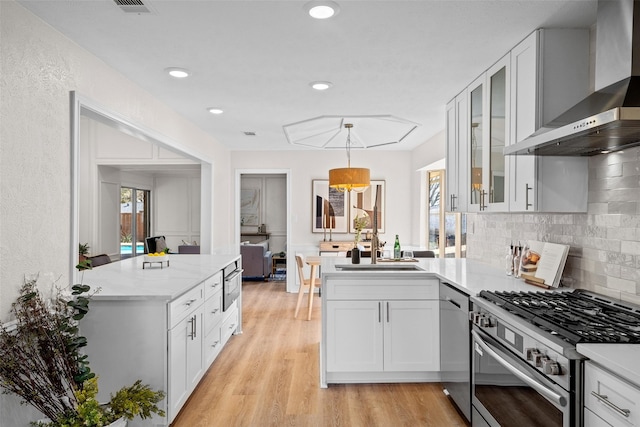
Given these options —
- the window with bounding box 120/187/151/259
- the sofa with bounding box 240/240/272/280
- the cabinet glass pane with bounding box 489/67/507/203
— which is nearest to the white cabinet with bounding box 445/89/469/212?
the cabinet glass pane with bounding box 489/67/507/203

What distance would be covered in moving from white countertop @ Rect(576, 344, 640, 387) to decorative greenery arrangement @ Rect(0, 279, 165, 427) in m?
1.98

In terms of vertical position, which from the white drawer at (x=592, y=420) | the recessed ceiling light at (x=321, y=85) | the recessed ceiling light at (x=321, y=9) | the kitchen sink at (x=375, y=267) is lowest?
the white drawer at (x=592, y=420)

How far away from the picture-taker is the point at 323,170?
711 cm

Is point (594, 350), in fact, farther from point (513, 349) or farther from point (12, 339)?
point (12, 339)

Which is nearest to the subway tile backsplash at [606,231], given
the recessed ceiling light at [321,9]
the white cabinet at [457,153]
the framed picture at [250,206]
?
the white cabinet at [457,153]

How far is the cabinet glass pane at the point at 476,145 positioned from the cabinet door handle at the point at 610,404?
1881 millimetres

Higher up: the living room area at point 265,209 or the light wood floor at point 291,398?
the living room area at point 265,209

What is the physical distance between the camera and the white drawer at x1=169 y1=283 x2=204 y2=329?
2538 millimetres

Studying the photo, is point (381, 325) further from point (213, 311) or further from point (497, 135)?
point (497, 135)

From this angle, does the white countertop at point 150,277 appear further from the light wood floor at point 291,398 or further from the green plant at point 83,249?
the green plant at point 83,249

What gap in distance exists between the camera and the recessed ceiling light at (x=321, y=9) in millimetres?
2064

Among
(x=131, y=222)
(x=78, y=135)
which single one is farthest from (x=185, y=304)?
(x=131, y=222)

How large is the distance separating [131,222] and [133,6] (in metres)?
7.21

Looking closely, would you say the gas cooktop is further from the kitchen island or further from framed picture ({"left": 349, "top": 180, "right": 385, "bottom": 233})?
framed picture ({"left": 349, "top": 180, "right": 385, "bottom": 233})
